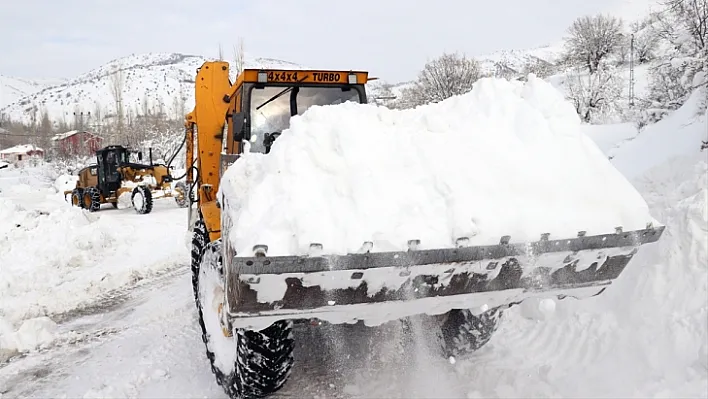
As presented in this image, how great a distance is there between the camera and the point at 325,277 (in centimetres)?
279

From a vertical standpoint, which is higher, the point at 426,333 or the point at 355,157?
the point at 355,157

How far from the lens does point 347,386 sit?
4230 millimetres

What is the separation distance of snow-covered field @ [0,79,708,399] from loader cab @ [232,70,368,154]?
77.7 inches

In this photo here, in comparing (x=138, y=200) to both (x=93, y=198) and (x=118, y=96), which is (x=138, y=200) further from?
(x=118, y=96)

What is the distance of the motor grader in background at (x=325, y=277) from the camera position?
2.78 m

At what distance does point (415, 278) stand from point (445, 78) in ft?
114

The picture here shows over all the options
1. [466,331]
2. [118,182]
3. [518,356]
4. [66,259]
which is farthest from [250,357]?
[118,182]

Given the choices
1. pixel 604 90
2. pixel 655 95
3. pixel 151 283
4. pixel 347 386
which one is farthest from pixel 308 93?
pixel 604 90

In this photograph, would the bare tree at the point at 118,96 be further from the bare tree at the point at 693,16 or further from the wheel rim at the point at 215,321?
the wheel rim at the point at 215,321

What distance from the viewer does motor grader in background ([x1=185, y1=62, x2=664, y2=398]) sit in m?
2.78

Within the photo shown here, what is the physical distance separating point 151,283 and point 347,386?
15.6 ft

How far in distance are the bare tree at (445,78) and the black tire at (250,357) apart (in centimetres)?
3152

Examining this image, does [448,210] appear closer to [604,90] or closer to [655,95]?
[655,95]

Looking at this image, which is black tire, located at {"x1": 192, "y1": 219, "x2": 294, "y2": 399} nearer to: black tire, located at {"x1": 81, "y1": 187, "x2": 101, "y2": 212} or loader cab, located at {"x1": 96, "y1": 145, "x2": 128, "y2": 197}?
black tire, located at {"x1": 81, "y1": 187, "x2": 101, "y2": 212}
